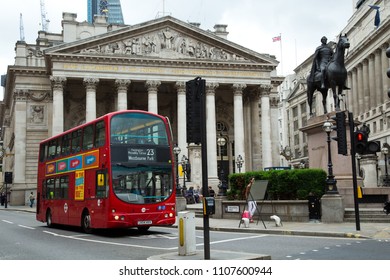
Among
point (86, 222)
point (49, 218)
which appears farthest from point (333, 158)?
point (49, 218)

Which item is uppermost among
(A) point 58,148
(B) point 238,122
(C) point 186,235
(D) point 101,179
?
(B) point 238,122

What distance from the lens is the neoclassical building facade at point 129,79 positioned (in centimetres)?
5747

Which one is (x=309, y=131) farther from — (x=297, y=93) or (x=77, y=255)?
(x=297, y=93)

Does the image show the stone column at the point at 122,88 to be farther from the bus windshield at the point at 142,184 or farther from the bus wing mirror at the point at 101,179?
the bus wing mirror at the point at 101,179

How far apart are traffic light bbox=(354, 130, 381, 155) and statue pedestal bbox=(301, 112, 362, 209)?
8.19 m

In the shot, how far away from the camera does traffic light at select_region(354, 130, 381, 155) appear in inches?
562

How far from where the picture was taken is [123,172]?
1900cm

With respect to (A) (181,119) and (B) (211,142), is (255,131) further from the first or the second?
(A) (181,119)

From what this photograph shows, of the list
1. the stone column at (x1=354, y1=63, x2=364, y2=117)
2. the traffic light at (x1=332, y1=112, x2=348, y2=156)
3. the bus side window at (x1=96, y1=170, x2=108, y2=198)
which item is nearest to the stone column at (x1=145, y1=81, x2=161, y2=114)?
the stone column at (x1=354, y1=63, x2=364, y2=117)

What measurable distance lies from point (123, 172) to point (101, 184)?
1061mm

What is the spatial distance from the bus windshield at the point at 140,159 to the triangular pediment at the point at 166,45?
39.5 m

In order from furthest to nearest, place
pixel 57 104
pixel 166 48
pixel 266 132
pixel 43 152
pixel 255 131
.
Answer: pixel 255 131 → pixel 266 132 → pixel 166 48 → pixel 57 104 → pixel 43 152

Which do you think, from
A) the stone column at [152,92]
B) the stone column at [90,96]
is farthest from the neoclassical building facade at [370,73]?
the stone column at [90,96]

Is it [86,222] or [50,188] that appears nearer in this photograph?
[86,222]
